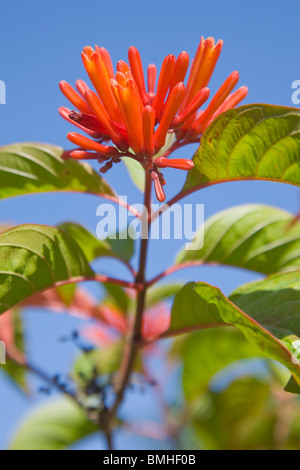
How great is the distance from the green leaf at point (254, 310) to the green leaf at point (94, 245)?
12.0 inches

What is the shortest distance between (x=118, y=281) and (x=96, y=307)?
739mm

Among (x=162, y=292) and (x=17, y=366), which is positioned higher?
(x=162, y=292)

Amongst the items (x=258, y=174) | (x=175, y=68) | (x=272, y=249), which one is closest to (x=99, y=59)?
(x=175, y=68)

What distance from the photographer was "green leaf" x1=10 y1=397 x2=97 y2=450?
244cm

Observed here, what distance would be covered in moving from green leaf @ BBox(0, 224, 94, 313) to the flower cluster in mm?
199

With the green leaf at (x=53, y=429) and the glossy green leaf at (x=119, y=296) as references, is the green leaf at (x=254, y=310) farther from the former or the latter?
the green leaf at (x=53, y=429)

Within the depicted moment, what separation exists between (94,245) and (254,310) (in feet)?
1.84

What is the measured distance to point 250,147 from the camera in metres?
1.16

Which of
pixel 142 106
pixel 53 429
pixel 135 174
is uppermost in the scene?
pixel 142 106

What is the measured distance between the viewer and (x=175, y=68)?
1.11 meters

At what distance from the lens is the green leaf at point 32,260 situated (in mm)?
1128

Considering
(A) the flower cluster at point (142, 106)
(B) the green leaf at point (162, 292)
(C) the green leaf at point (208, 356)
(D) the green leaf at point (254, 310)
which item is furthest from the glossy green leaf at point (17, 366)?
(A) the flower cluster at point (142, 106)

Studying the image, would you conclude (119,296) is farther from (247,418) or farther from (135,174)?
(247,418)

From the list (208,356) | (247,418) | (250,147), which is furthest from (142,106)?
(247,418)
